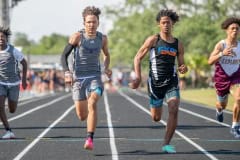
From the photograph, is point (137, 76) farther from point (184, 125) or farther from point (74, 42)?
point (184, 125)

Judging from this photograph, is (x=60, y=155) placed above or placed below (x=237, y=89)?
below

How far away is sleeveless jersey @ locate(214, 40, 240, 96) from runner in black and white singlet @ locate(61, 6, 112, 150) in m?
2.61

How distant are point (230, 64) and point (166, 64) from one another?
89.1 inches

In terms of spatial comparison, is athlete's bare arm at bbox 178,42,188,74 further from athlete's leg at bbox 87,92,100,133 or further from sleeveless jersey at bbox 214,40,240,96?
sleeveless jersey at bbox 214,40,240,96

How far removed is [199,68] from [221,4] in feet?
45.7

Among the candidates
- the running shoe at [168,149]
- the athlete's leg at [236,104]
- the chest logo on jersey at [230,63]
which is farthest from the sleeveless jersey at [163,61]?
the chest logo on jersey at [230,63]

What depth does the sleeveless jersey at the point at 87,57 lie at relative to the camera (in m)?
10.3

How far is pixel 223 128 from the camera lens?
49.2 feet

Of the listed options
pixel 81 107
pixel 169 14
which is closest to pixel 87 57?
pixel 81 107

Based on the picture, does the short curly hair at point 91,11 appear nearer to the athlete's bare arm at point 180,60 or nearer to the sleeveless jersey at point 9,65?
the athlete's bare arm at point 180,60

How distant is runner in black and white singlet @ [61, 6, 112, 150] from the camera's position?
10258mm

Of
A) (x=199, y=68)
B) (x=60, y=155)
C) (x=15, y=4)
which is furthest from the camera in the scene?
(x=199, y=68)

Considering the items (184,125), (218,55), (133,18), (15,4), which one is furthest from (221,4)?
(218,55)

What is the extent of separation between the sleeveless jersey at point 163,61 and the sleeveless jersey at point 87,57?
778 mm
